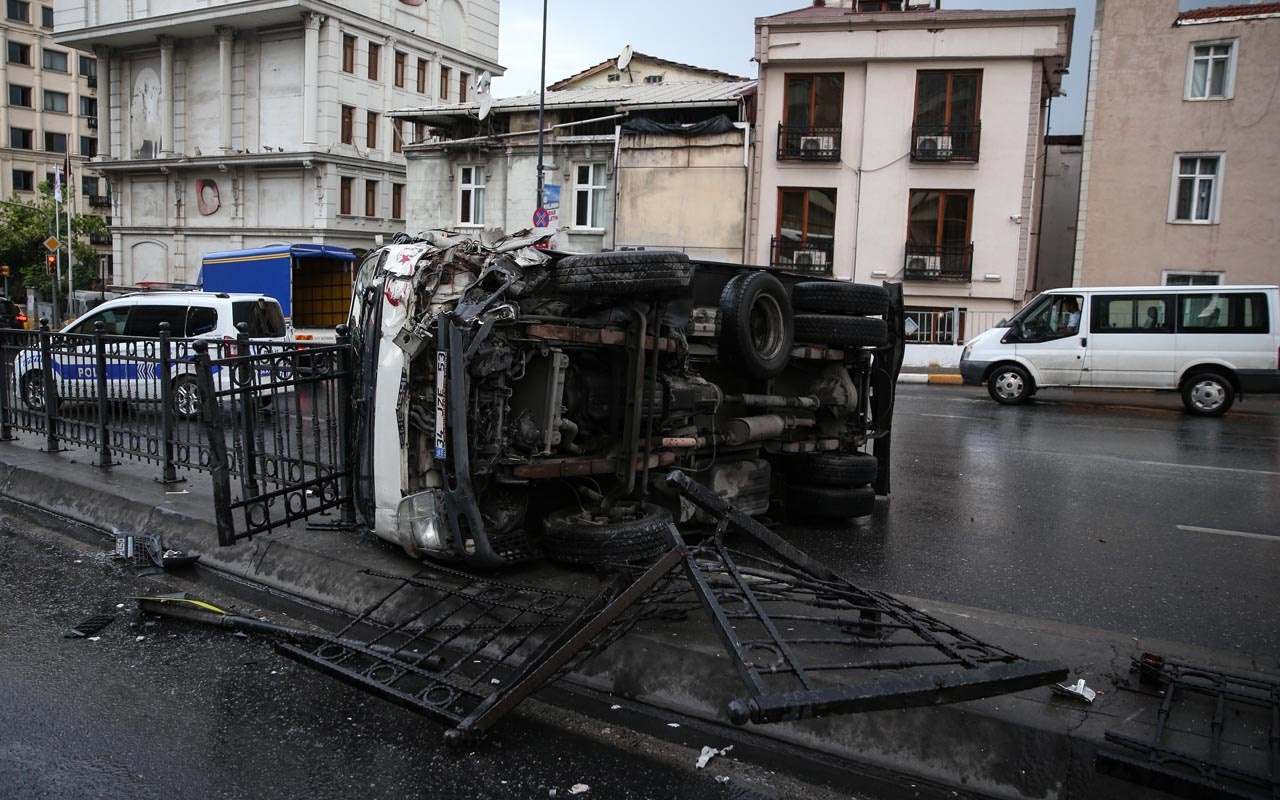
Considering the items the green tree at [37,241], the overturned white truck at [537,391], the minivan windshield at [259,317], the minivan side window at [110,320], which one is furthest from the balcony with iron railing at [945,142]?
the green tree at [37,241]

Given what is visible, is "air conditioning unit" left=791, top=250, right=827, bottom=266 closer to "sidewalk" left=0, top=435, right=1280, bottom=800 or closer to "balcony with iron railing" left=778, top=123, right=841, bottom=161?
"balcony with iron railing" left=778, top=123, right=841, bottom=161

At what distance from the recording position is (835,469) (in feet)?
21.4

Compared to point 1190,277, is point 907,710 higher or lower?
lower

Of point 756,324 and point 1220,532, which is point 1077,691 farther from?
point 1220,532

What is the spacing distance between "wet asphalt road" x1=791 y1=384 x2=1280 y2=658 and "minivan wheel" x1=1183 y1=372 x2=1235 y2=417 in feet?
9.68

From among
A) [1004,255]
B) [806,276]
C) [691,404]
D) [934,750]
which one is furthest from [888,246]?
[934,750]

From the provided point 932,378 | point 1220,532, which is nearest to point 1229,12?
point 932,378

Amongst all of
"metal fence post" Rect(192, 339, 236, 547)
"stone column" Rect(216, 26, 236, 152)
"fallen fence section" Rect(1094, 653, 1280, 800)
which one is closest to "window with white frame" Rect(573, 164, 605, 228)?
"stone column" Rect(216, 26, 236, 152)

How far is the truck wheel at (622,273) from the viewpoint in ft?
15.2

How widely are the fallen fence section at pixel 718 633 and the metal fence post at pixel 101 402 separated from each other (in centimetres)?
443

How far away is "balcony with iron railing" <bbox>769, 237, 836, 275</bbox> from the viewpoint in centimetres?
2825

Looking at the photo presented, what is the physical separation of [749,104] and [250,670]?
93.0 ft

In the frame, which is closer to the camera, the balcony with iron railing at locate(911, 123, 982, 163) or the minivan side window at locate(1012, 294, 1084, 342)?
the minivan side window at locate(1012, 294, 1084, 342)

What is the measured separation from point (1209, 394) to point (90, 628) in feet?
55.0
